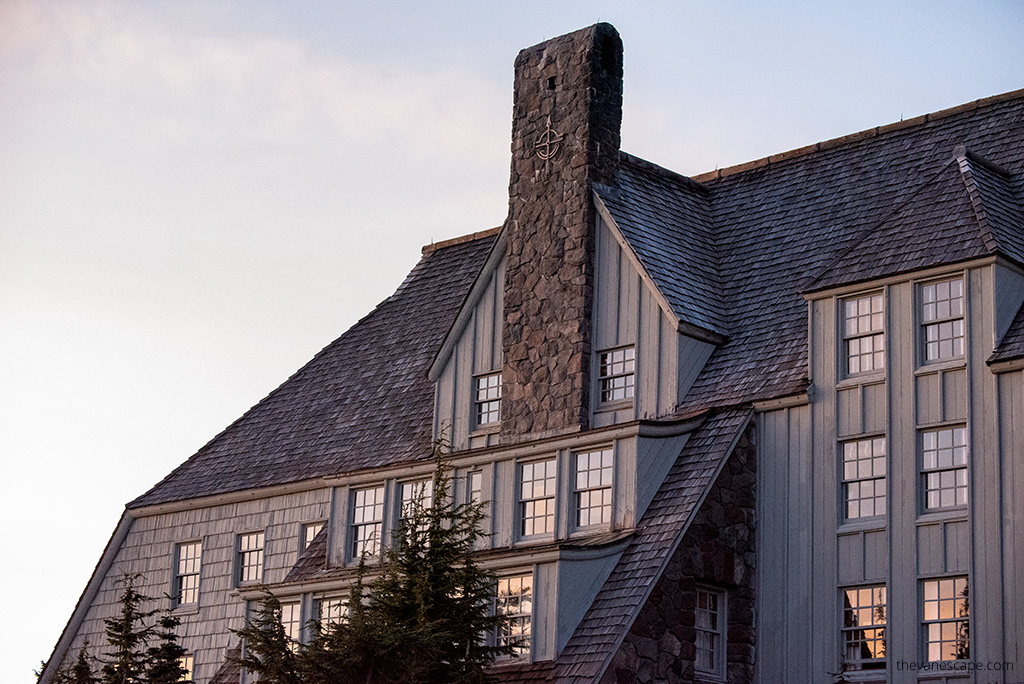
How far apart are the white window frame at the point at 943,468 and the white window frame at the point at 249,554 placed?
14.7 meters

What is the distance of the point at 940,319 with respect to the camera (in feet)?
80.9

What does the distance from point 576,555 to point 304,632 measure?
650 centimetres

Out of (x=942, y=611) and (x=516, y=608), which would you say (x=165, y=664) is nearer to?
(x=516, y=608)

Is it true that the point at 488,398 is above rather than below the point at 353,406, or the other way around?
below

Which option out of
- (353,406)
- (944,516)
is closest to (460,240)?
(353,406)

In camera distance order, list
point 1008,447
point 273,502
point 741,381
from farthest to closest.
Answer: point 273,502, point 741,381, point 1008,447

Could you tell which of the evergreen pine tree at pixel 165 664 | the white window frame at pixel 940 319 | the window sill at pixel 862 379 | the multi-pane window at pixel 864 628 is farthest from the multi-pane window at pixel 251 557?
the white window frame at pixel 940 319

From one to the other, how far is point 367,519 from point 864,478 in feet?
31.4

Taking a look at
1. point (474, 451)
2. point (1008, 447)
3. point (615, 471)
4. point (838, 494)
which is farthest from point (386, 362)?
point (1008, 447)

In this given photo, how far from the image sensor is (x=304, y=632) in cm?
2931

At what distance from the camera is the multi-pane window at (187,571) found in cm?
3494

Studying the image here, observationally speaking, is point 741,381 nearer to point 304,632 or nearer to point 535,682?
point 535,682

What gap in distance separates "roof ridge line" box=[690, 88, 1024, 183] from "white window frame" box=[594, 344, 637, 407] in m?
6.16

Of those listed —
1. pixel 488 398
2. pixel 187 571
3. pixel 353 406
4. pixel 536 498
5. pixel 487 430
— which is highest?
pixel 353 406
